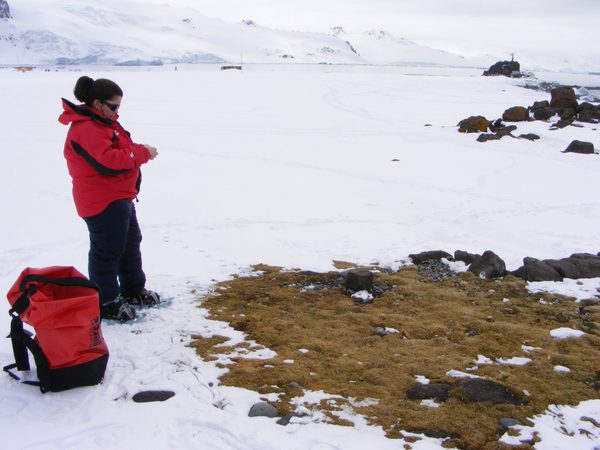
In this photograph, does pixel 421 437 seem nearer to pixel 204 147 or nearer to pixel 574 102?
pixel 204 147

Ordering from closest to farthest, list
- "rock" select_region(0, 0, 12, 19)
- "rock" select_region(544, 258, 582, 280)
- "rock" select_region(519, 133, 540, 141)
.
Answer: "rock" select_region(544, 258, 582, 280), "rock" select_region(519, 133, 540, 141), "rock" select_region(0, 0, 12, 19)

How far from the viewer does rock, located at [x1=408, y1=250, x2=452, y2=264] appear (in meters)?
6.73

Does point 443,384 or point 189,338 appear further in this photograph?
point 189,338

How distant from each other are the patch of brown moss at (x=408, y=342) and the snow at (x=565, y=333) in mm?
66

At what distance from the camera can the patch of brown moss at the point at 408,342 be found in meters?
3.51

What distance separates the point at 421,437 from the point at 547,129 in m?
19.8

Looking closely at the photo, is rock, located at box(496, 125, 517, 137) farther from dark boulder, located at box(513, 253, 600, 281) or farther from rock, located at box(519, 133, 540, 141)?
dark boulder, located at box(513, 253, 600, 281)

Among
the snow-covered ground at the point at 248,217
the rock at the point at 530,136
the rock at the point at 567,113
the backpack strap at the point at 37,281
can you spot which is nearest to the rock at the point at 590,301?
the snow-covered ground at the point at 248,217

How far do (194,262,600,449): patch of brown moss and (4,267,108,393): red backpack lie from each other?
3.02 ft

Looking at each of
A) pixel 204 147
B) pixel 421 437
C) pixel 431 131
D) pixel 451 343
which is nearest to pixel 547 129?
pixel 431 131

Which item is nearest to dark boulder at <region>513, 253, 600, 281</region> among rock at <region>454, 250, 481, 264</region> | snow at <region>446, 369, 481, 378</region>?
rock at <region>454, 250, 481, 264</region>

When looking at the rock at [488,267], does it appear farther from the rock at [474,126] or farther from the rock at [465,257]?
the rock at [474,126]

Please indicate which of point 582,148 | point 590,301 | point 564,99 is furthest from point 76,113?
point 564,99

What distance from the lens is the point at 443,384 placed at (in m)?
3.77
